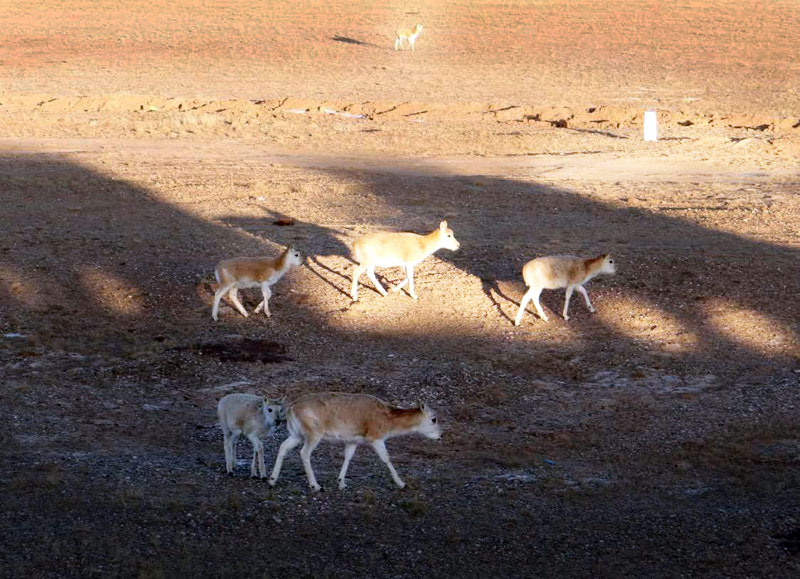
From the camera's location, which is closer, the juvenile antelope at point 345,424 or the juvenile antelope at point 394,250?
the juvenile antelope at point 345,424

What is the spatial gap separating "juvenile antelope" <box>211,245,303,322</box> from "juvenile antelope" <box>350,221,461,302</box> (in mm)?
979

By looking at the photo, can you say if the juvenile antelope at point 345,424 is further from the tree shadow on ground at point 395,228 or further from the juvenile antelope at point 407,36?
the juvenile antelope at point 407,36

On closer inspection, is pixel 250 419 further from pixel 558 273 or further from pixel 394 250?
pixel 558 273

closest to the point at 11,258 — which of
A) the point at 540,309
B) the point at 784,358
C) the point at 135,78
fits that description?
the point at 540,309

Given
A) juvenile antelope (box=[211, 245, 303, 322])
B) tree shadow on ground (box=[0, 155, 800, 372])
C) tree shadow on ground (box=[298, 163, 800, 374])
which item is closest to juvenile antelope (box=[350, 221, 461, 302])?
tree shadow on ground (box=[0, 155, 800, 372])

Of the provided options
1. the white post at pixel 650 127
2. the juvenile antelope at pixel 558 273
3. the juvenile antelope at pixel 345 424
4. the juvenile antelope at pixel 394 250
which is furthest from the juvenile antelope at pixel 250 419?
the white post at pixel 650 127

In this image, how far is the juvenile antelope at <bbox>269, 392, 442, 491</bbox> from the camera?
11086mm

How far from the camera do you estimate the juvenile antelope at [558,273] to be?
16438 millimetres

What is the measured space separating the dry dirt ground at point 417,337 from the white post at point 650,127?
1.37ft

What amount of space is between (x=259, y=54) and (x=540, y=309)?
106ft

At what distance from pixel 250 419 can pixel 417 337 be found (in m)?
5.09

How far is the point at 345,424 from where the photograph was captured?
1112cm

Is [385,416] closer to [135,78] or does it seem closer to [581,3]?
[135,78]

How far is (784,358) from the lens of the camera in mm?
15477
